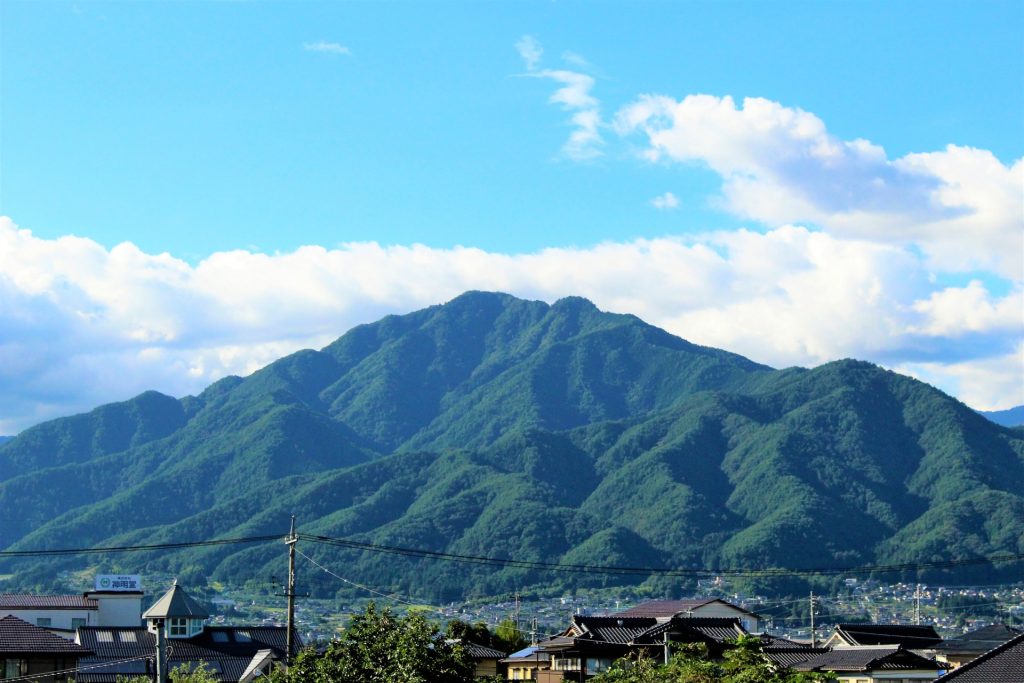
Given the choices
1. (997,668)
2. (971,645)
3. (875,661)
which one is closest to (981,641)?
(971,645)

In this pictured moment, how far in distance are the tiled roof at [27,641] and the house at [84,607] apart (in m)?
36.2

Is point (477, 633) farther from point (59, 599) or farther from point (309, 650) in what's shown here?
point (309, 650)

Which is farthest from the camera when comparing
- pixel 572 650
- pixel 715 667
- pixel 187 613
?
pixel 187 613

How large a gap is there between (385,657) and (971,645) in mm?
67917

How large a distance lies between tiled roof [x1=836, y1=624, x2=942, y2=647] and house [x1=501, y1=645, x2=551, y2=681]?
29.5 meters

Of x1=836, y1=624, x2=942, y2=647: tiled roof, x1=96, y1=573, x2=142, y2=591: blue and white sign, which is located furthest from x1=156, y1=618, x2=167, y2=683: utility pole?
x1=96, y1=573, x2=142, y2=591: blue and white sign

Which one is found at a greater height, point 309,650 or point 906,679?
point 309,650

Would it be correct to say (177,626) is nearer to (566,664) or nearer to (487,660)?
(487,660)

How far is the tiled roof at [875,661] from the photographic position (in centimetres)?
7906

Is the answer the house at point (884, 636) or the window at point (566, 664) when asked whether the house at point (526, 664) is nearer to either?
the window at point (566, 664)

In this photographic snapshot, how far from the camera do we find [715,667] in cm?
3159

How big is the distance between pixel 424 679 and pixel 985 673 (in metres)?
15.0

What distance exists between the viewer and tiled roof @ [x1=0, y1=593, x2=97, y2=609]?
101425mm

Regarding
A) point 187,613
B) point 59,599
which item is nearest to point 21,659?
point 187,613
